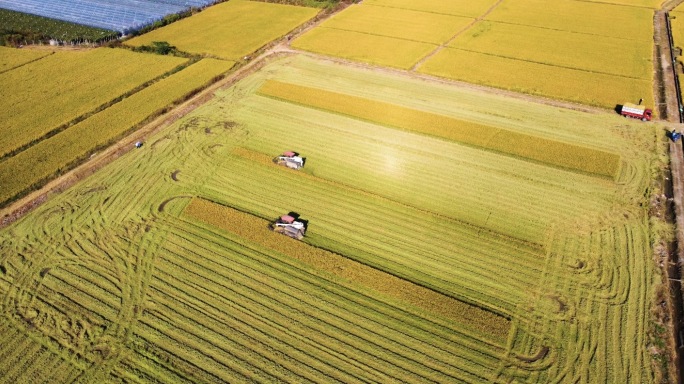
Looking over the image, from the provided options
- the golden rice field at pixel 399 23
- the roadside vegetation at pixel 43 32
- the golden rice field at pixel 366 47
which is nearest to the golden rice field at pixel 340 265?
the golden rice field at pixel 366 47

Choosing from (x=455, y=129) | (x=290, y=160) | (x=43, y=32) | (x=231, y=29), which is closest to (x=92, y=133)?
(x=290, y=160)

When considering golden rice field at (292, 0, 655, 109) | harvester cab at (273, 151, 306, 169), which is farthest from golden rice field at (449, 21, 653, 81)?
harvester cab at (273, 151, 306, 169)

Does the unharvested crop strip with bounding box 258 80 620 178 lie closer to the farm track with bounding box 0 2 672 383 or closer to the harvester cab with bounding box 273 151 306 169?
the farm track with bounding box 0 2 672 383

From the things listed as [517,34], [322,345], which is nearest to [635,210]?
[322,345]

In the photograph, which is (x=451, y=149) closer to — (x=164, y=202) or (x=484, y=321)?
(x=484, y=321)

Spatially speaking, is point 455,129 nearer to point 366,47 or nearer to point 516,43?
point 366,47

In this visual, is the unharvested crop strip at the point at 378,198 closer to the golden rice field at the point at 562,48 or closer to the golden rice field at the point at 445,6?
the golden rice field at the point at 562,48
